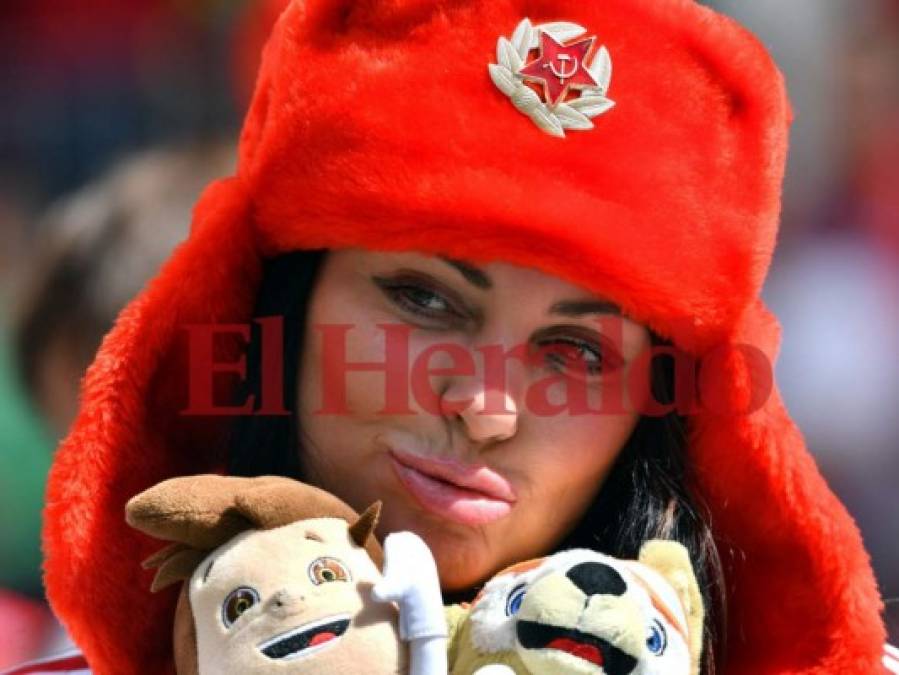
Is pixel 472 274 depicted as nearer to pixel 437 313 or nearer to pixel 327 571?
pixel 437 313

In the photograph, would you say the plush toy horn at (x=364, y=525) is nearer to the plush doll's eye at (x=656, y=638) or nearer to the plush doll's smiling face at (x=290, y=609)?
the plush doll's smiling face at (x=290, y=609)

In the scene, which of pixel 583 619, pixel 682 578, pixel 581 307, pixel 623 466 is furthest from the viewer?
pixel 623 466

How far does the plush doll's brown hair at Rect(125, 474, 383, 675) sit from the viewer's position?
36.9 inches

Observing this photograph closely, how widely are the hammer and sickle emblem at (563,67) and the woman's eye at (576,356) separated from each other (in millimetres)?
247

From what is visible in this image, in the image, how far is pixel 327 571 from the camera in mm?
921

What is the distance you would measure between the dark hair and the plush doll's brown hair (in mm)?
252

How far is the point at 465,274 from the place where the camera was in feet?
3.71

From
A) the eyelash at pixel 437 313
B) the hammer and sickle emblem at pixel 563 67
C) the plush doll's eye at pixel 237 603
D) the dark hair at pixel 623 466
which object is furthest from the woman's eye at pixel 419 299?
the plush doll's eye at pixel 237 603

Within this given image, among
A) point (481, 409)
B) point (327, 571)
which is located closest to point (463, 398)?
point (481, 409)

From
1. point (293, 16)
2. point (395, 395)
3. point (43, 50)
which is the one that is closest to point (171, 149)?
point (43, 50)

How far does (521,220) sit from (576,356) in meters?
0.17

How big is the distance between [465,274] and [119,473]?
1.29 feet

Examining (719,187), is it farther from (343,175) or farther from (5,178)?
(5,178)

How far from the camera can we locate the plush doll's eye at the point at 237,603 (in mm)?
906
